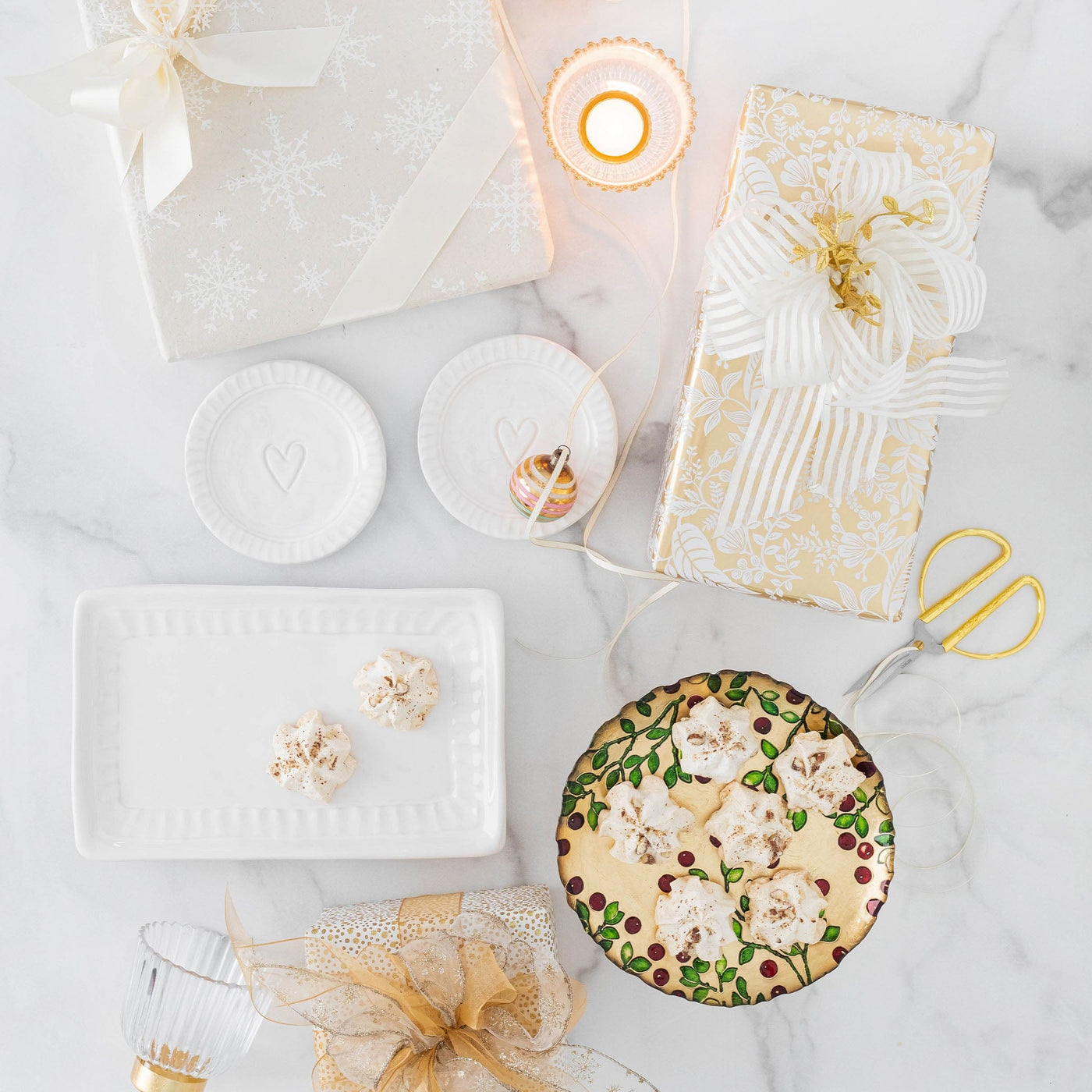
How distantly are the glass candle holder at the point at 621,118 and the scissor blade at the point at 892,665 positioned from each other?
0.59m

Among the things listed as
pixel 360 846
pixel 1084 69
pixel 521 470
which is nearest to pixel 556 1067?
pixel 360 846

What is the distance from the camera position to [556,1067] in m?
0.81

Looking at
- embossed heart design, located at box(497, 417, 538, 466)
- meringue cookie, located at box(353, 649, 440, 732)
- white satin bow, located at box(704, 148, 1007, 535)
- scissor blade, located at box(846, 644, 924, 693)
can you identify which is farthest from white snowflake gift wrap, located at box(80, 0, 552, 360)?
scissor blade, located at box(846, 644, 924, 693)

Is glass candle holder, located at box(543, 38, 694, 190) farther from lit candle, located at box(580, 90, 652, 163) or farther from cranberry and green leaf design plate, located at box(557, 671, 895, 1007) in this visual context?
cranberry and green leaf design plate, located at box(557, 671, 895, 1007)

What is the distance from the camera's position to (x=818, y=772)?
782 mm

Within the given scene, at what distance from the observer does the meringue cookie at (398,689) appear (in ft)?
2.99

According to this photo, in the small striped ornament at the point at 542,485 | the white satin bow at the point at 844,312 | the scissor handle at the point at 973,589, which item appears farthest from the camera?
the scissor handle at the point at 973,589

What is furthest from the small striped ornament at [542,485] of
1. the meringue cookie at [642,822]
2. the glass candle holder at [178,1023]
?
the glass candle holder at [178,1023]

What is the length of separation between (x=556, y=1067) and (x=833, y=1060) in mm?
394

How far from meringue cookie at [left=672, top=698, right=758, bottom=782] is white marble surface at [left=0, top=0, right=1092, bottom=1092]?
0.68ft

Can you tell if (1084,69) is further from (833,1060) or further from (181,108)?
(833,1060)

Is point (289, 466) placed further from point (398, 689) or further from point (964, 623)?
point (964, 623)

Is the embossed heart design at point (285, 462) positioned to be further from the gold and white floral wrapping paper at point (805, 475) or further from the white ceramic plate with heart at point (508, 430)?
the gold and white floral wrapping paper at point (805, 475)

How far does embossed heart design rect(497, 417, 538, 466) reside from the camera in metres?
0.95
